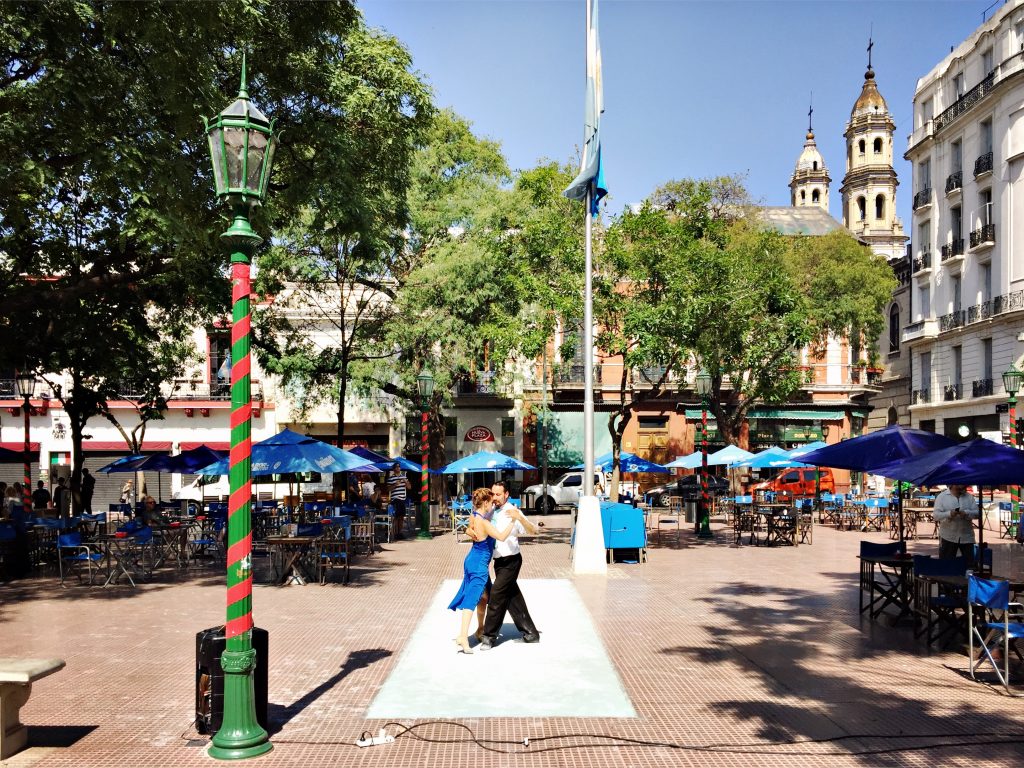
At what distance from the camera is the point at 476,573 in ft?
30.6

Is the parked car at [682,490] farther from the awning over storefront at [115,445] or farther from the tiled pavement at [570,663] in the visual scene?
the awning over storefront at [115,445]

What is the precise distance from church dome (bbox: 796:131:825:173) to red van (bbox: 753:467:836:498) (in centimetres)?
5229

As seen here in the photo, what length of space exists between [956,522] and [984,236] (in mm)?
29772

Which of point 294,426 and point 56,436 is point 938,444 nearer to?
point 294,426

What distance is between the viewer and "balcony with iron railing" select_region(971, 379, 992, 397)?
1450 inches

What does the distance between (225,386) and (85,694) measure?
3174 centimetres

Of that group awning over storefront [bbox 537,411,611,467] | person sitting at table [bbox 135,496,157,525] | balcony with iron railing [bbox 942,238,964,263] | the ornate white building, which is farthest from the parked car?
person sitting at table [bbox 135,496,157,525]

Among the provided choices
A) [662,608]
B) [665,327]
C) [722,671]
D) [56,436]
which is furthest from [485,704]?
[56,436]

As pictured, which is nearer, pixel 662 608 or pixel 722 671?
pixel 722 671

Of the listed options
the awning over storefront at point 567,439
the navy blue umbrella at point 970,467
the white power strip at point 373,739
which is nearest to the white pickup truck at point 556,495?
the awning over storefront at point 567,439

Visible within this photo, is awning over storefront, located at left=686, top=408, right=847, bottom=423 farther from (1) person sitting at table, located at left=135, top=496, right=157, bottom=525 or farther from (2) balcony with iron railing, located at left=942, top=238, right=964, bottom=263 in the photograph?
(1) person sitting at table, located at left=135, top=496, right=157, bottom=525

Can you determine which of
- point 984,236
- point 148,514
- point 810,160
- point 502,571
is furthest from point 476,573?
point 810,160

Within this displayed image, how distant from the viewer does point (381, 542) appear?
22656 millimetres

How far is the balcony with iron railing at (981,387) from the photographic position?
3683 centimetres
